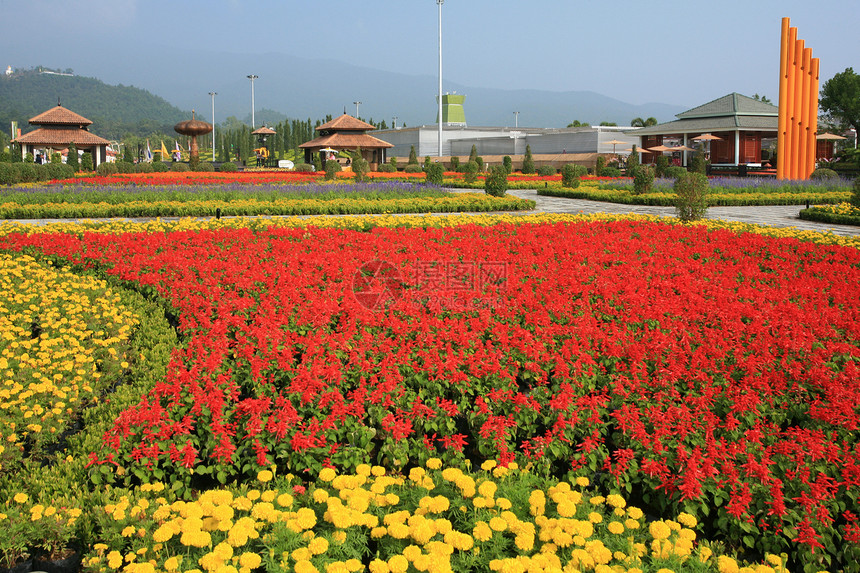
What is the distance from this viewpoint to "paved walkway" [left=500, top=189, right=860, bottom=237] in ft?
47.4

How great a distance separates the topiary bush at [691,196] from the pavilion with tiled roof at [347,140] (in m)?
30.6

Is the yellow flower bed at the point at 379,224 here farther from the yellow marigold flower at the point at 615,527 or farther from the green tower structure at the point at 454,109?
the green tower structure at the point at 454,109

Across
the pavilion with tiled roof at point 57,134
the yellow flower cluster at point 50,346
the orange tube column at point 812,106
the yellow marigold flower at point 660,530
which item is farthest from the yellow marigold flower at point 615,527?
the pavilion with tiled roof at point 57,134

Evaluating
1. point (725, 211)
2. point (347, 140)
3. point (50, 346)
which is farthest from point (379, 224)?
point (347, 140)

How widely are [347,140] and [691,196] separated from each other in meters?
32.5

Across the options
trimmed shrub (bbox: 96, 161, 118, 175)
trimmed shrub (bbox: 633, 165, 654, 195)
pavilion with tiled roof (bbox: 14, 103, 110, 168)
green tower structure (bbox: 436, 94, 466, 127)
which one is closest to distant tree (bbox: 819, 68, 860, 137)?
green tower structure (bbox: 436, 94, 466, 127)

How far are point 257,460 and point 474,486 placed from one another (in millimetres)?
1050

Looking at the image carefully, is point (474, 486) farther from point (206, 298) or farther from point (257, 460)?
point (206, 298)

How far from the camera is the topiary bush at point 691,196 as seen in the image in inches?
463

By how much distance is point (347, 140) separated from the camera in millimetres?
41812

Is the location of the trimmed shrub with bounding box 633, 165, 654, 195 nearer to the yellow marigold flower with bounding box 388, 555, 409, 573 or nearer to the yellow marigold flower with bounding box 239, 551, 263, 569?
the yellow marigold flower with bounding box 388, 555, 409, 573

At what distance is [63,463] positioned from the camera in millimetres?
3285

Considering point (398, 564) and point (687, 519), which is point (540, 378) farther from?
point (398, 564)

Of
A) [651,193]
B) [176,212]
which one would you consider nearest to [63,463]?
[176,212]
